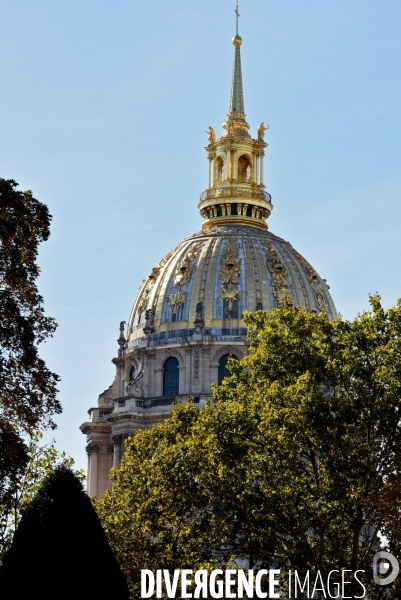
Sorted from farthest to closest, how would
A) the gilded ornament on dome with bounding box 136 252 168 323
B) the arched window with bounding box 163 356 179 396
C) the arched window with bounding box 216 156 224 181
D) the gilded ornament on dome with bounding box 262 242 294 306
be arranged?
the arched window with bounding box 216 156 224 181 → the gilded ornament on dome with bounding box 136 252 168 323 → the gilded ornament on dome with bounding box 262 242 294 306 → the arched window with bounding box 163 356 179 396

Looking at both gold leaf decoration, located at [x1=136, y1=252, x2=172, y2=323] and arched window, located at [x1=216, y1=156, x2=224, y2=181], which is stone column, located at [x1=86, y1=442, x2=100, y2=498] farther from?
arched window, located at [x1=216, y1=156, x2=224, y2=181]

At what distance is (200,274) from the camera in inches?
4921

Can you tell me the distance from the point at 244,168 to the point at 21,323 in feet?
303

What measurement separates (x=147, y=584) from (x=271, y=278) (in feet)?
222

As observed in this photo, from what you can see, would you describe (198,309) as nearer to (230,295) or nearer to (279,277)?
(230,295)

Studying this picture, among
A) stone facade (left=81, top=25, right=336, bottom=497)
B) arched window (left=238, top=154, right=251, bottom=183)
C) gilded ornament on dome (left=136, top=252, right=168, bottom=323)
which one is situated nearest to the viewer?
stone facade (left=81, top=25, right=336, bottom=497)

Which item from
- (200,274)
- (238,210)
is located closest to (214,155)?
(238,210)

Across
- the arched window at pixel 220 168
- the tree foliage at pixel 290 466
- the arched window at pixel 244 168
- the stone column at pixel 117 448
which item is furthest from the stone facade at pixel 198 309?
the tree foliage at pixel 290 466

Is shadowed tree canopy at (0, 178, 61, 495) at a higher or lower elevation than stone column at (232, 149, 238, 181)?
lower

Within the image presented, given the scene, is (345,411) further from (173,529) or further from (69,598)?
(69,598)

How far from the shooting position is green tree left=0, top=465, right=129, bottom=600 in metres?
42.7

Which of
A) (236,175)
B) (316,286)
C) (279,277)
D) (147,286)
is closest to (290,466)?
(279,277)

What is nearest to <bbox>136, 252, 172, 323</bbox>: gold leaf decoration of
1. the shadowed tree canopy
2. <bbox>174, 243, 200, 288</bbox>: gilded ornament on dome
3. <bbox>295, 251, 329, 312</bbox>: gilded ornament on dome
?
<bbox>174, 243, 200, 288</bbox>: gilded ornament on dome

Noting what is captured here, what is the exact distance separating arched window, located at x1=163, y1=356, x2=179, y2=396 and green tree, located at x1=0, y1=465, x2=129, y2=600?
2991 inches
